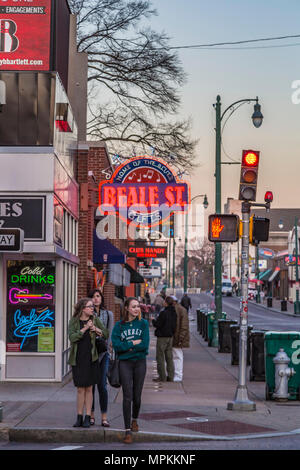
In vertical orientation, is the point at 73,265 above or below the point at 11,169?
below

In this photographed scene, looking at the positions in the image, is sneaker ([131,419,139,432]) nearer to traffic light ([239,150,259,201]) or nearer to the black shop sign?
traffic light ([239,150,259,201])

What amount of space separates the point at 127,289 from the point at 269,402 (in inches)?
1239

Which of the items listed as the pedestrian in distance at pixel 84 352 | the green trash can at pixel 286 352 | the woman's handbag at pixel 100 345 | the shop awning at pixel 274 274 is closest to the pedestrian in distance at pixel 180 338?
the green trash can at pixel 286 352

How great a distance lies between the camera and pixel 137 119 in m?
32.5

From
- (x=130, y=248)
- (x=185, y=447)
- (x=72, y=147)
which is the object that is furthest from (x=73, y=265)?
(x=130, y=248)

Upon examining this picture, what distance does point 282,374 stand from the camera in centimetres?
1406

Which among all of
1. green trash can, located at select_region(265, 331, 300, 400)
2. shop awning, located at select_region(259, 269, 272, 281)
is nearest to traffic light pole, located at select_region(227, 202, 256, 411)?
green trash can, located at select_region(265, 331, 300, 400)

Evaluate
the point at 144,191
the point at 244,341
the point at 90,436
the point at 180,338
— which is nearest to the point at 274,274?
the point at 144,191

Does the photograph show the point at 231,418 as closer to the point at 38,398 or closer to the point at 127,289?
the point at 38,398

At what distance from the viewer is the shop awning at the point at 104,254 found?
843 inches

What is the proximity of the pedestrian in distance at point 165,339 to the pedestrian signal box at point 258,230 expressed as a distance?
12.8ft

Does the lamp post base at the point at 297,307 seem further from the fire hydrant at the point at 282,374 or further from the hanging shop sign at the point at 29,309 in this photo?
the fire hydrant at the point at 282,374

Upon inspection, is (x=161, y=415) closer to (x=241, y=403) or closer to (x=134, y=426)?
(x=241, y=403)

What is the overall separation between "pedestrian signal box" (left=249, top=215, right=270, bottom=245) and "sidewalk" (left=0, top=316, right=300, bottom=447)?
278 centimetres
